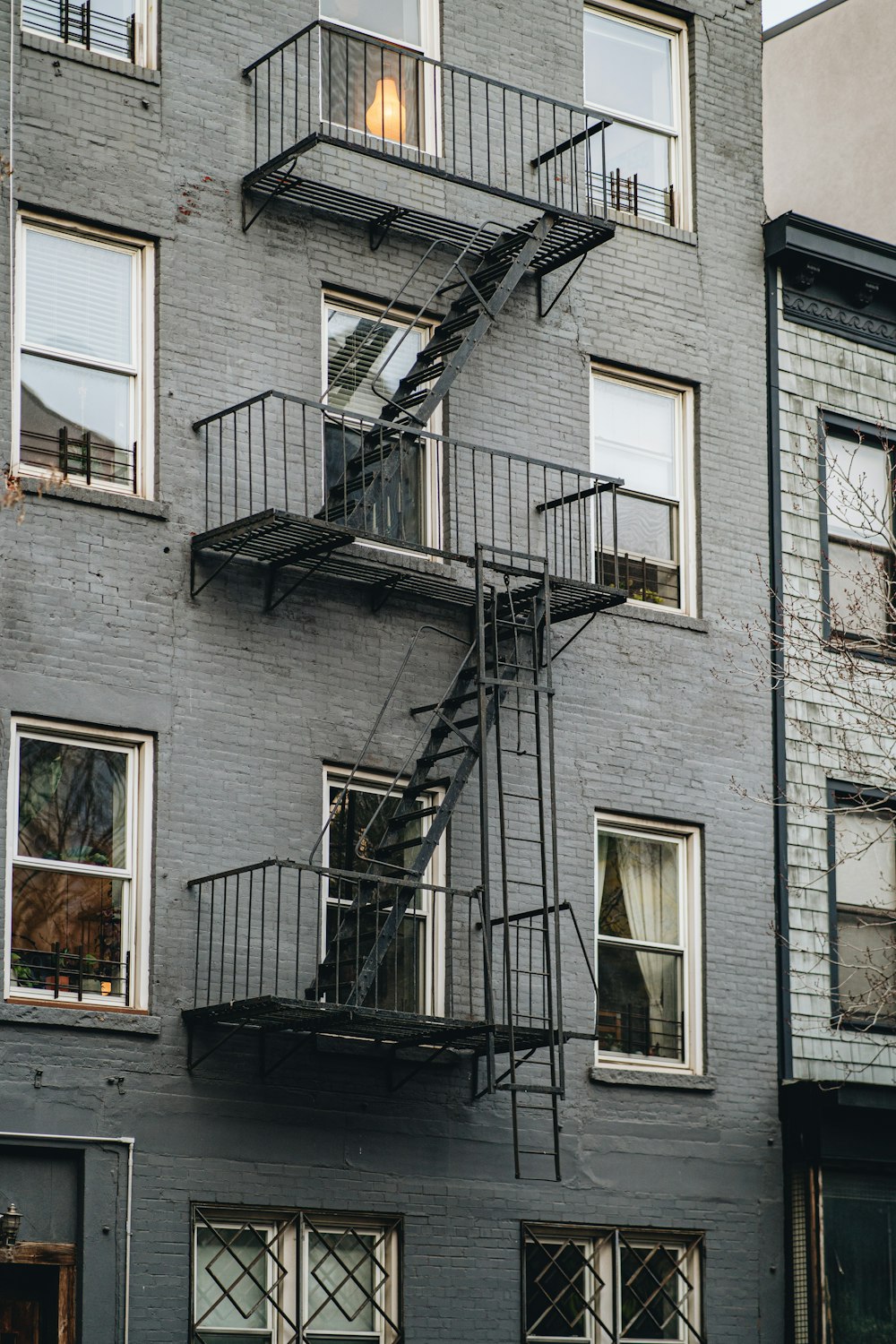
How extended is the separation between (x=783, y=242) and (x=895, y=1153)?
8046 millimetres

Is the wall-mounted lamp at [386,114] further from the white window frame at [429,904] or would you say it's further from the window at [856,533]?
the white window frame at [429,904]

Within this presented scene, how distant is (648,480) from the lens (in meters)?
18.5

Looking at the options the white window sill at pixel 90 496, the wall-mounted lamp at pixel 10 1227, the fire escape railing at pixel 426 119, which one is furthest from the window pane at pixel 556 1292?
the fire escape railing at pixel 426 119

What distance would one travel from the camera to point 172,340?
51.5 ft

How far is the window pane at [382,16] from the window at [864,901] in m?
7.48

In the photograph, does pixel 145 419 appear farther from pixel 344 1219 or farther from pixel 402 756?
pixel 344 1219

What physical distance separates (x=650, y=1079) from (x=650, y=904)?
1.48 meters

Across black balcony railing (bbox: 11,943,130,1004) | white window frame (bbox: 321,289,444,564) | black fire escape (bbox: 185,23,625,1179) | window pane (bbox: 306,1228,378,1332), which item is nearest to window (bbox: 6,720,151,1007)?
black balcony railing (bbox: 11,943,130,1004)

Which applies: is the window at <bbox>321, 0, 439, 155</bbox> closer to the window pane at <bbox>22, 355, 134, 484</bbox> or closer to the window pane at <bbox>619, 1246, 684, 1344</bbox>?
the window pane at <bbox>22, 355, 134, 484</bbox>

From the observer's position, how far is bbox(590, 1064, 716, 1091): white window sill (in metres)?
16.6

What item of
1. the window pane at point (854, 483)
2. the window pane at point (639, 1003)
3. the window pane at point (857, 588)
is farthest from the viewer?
the window pane at point (854, 483)

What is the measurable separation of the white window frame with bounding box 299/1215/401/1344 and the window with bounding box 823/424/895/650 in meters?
6.73

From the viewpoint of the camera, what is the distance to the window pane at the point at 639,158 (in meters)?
19.0

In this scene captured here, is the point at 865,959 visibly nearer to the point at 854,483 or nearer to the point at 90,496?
the point at 854,483
